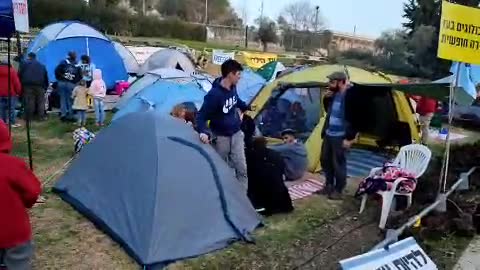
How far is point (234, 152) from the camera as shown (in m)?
5.57

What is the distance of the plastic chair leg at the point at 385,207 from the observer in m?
5.74

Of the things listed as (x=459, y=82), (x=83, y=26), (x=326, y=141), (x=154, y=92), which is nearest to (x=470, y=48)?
(x=459, y=82)

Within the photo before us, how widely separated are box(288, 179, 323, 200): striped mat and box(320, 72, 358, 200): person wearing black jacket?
31cm

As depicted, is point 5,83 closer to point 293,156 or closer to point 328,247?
point 293,156

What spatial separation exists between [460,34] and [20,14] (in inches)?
190

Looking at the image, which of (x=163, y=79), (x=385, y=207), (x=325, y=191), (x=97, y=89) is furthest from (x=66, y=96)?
(x=385, y=207)

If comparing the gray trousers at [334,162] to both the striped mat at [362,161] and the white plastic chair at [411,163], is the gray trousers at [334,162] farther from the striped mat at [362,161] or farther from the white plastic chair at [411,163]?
the striped mat at [362,161]

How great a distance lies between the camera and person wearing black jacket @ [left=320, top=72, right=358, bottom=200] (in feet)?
20.5

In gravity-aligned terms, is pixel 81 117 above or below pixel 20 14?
below

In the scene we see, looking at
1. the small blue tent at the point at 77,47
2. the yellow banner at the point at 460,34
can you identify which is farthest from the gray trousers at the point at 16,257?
the small blue tent at the point at 77,47

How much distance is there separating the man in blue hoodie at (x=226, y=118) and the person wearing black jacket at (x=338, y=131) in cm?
126

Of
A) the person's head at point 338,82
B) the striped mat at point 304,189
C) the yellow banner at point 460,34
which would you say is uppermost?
the yellow banner at point 460,34

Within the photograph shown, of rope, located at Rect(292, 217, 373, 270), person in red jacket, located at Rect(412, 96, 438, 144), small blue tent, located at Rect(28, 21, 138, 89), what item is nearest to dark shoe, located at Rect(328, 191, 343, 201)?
rope, located at Rect(292, 217, 373, 270)

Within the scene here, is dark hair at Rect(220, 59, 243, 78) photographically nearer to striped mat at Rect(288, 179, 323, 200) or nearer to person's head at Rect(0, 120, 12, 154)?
striped mat at Rect(288, 179, 323, 200)
